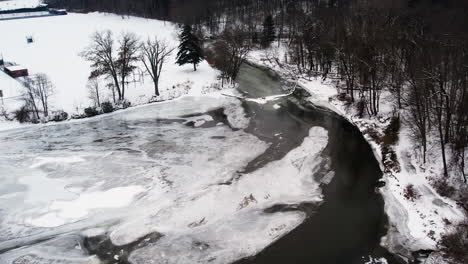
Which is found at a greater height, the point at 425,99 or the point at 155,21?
the point at 155,21

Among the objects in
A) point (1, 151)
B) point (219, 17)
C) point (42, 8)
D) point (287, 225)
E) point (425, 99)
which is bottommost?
point (287, 225)

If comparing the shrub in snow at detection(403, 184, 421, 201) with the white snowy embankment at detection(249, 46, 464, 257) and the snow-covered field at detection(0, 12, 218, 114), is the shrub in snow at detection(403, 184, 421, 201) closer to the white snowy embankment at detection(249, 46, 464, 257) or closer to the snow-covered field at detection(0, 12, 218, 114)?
the white snowy embankment at detection(249, 46, 464, 257)

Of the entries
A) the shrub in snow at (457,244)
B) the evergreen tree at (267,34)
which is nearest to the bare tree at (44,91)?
the shrub in snow at (457,244)

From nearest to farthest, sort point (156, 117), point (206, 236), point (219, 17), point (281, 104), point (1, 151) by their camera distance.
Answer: point (206, 236), point (1, 151), point (156, 117), point (281, 104), point (219, 17)

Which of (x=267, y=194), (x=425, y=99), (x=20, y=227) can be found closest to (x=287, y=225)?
(x=267, y=194)

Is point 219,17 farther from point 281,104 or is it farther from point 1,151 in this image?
point 1,151

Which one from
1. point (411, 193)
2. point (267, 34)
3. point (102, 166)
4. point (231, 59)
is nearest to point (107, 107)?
point (102, 166)

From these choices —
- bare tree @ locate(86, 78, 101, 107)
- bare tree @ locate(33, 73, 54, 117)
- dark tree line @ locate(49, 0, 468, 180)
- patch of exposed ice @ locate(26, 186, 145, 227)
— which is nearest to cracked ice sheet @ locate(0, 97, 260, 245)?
patch of exposed ice @ locate(26, 186, 145, 227)
